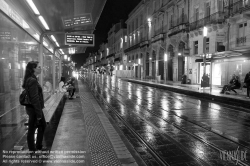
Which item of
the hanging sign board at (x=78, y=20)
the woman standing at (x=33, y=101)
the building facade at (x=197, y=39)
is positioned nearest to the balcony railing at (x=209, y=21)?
the building facade at (x=197, y=39)

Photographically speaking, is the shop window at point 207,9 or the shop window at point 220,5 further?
the shop window at point 207,9

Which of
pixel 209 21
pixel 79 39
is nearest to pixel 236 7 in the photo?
pixel 209 21

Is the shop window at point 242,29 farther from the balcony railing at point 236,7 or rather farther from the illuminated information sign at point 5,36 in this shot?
the illuminated information sign at point 5,36

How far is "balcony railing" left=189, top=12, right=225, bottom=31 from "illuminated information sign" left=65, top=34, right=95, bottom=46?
1534 centimetres

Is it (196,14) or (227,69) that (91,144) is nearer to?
(227,69)

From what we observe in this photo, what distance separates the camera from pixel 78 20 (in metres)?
9.23

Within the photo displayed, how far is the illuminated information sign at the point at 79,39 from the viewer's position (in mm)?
11898

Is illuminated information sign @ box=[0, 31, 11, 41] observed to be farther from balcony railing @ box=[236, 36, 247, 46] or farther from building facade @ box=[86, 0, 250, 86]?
balcony railing @ box=[236, 36, 247, 46]

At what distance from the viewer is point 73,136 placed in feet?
18.4

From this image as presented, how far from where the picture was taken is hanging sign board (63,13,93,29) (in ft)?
29.3

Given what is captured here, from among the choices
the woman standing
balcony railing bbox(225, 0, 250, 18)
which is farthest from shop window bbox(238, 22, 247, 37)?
the woman standing

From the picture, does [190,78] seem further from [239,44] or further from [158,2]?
[158,2]

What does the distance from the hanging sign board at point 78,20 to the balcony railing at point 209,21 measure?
17.4m

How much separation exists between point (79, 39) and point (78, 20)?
3.11 metres
